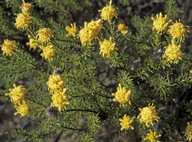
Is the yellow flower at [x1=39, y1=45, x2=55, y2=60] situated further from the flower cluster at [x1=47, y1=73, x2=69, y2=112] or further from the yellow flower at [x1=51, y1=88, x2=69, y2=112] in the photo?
the yellow flower at [x1=51, y1=88, x2=69, y2=112]

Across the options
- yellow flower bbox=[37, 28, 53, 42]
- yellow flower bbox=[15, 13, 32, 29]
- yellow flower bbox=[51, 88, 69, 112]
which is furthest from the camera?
yellow flower bbox=[15, 13, 32, 29]

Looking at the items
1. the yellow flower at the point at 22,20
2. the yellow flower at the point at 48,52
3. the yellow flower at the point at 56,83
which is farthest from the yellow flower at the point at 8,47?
the yellow flower at the point at 56,83

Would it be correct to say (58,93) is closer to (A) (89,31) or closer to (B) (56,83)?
(B) (56,83)

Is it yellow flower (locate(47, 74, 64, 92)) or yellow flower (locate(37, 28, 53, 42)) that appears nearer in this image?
yellow flower (locate(47, 74, 64, 92))

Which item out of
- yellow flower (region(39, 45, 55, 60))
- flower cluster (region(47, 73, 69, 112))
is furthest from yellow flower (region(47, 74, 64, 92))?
yellow flower (region(39, 45, 55, 60))

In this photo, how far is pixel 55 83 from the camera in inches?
48.8

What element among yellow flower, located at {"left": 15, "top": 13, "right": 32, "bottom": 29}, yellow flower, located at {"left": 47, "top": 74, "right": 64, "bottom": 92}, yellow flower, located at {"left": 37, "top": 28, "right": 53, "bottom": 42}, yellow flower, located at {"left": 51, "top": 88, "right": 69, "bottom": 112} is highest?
yellow flower, located at {"left": 15, "top": 13, "right": 32, "bottom": 29}

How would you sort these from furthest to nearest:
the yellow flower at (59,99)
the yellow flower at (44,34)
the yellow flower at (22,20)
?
the yellow flower at (22,20), the yellow flower at (44,34), the yellow flower at (59,99)

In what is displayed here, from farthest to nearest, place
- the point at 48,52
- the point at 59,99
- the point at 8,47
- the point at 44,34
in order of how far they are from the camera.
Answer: the point at 8,47 < the point at 48,52 < the point at 44,34 < the point at 59,99

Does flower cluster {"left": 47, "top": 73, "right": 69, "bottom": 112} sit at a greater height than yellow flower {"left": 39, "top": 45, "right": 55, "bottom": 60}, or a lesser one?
lesser

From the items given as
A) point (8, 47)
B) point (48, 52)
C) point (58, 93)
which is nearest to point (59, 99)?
point (58, 93)

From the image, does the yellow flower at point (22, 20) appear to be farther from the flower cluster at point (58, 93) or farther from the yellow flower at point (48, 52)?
the flower cluster at point (58, 93)

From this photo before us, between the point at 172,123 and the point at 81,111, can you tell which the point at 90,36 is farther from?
the point at 172,123

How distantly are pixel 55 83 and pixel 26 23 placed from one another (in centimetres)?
60
